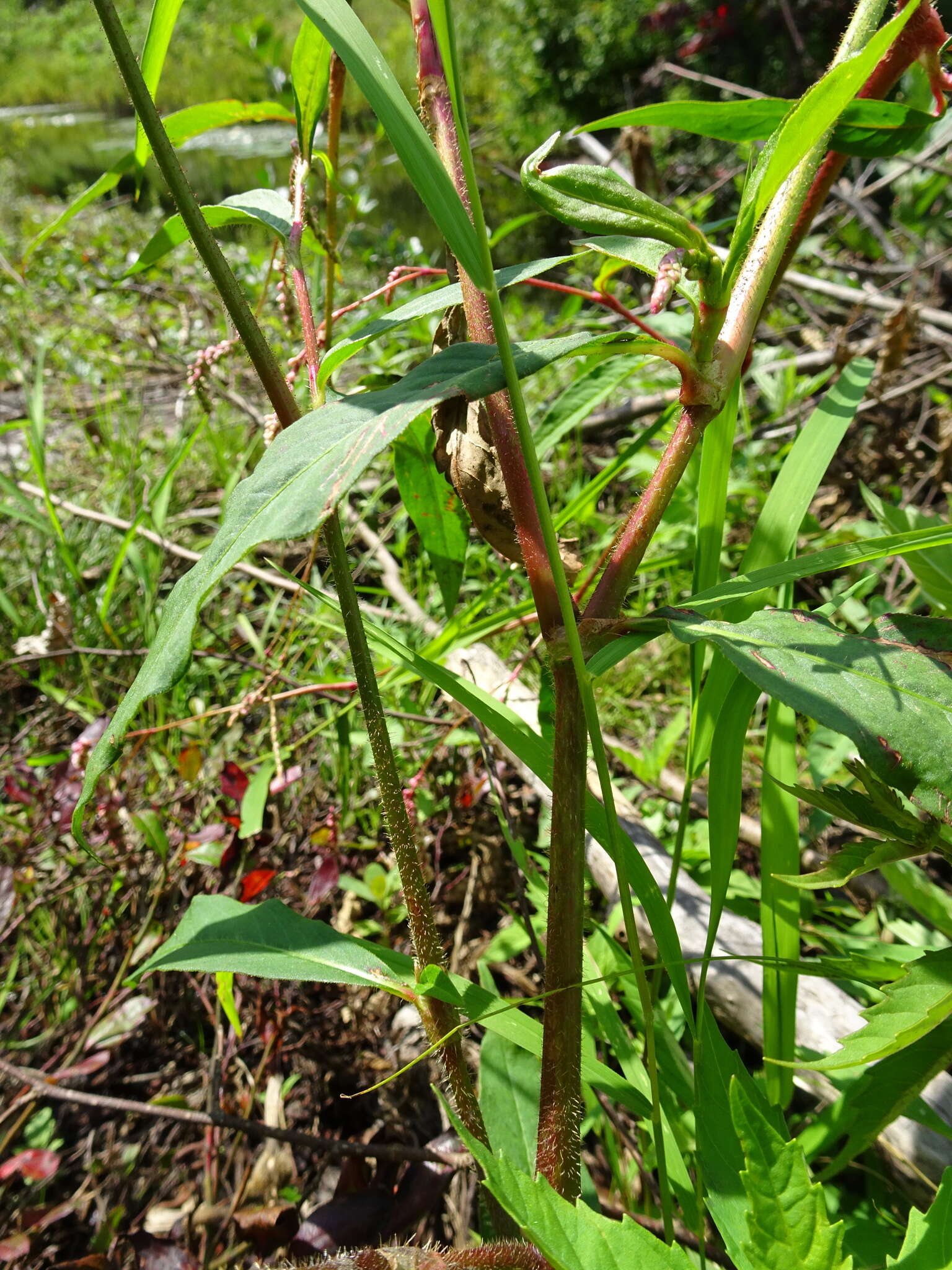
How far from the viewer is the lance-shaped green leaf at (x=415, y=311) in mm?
581

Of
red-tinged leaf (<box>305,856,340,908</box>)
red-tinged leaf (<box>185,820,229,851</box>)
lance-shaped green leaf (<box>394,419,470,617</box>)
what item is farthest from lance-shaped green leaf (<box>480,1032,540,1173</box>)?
red-tinged leaf (<box>185,820,229,851</box>)

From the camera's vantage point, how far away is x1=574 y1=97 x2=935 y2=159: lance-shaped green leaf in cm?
65

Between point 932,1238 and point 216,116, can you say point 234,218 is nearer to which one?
point 216,116

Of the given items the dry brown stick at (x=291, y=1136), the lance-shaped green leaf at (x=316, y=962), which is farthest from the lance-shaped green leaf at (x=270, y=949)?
the dry brown stick at (x=291, y=1136)

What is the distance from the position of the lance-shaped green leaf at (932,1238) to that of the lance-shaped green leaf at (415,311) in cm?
68

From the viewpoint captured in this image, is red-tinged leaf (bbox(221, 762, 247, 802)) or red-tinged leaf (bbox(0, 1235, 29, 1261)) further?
red-tinged leaf (bbox(221, 762, 247, 802))

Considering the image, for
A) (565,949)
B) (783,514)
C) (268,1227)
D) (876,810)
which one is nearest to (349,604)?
(565,949)

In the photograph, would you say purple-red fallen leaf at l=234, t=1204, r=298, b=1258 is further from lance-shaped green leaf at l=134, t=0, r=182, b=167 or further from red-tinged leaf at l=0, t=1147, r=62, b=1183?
lance-shaped green leaf at l=134, t=0, r=182, b=167

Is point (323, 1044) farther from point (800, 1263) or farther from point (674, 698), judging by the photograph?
point (674, 698)

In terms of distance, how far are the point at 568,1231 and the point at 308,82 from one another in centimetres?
94

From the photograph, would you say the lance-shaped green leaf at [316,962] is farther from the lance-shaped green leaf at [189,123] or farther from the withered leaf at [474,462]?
the lance-shaped green leaf at [189,123]

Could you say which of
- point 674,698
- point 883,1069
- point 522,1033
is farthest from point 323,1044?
point 674,698

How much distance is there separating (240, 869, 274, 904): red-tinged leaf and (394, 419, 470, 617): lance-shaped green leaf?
1.40ft

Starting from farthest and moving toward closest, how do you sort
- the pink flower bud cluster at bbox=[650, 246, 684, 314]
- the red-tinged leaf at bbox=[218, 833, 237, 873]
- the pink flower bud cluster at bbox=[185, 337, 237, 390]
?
the red-tinged leaf at bbox=[218, 833, 237, 873]
the pink flower bud cluster at bbox=[185, 337, 237, 390]
the pink flower bud cluster at bbox=[650, 246, 684, 314]
